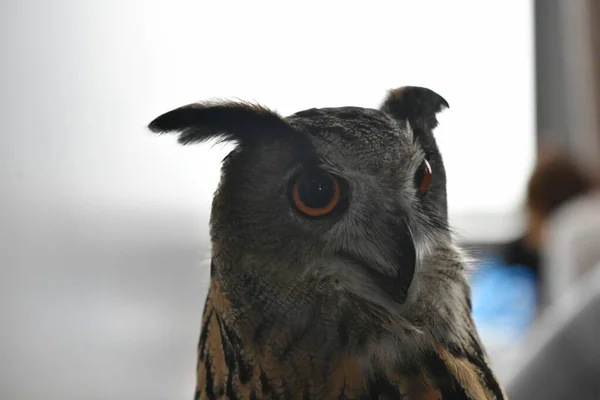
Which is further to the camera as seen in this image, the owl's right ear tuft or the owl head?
the owl head

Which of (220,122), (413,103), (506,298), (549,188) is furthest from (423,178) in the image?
(506,298)

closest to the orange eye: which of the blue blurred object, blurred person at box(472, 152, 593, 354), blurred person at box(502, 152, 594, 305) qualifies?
blurred person at box(472, 152, 593, 354)

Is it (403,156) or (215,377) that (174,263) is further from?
(403,156)

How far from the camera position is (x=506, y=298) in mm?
3426

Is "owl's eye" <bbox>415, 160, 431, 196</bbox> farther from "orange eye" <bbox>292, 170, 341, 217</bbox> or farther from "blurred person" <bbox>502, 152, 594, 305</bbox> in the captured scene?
"blurred person" <bbox>502, 152, 594, 305</bbox>

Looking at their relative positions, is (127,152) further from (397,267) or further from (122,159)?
(397,267)

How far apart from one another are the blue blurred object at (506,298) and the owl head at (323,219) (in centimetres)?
279

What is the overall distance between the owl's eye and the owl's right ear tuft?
4.8 inches

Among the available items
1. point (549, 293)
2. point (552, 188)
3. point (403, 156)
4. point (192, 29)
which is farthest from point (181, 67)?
point (549, 293)

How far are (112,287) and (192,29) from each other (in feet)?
0.75

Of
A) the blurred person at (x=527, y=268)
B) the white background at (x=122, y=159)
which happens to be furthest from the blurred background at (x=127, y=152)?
the blurred person at (x=527, y=268)

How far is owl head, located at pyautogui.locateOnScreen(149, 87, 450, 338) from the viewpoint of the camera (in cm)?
50

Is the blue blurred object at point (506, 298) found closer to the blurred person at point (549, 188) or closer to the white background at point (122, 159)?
the blurred person at point (549, 188)

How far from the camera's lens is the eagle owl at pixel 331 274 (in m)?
0.51
